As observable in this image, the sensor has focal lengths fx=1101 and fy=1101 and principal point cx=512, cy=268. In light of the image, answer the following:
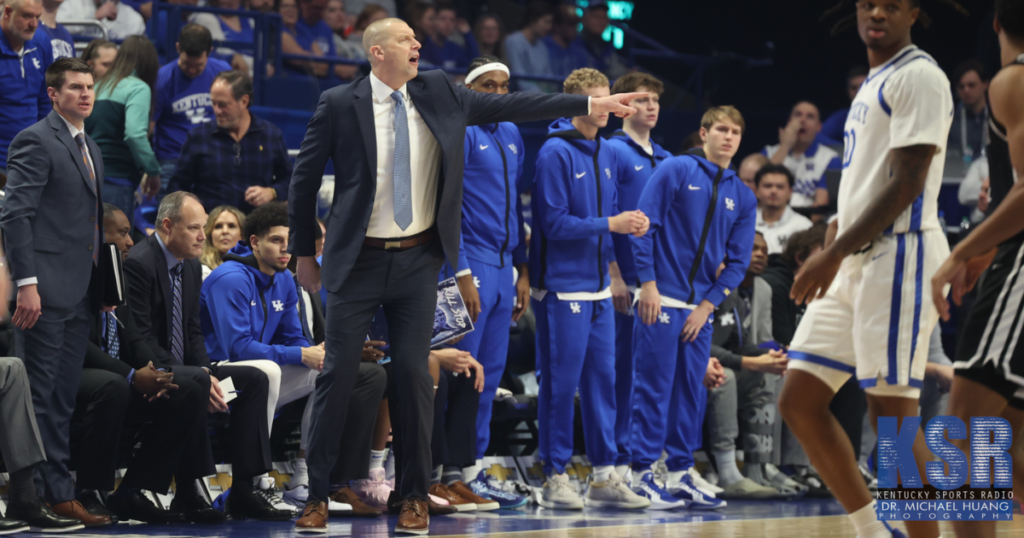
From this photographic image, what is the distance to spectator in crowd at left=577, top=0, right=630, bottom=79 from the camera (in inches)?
495

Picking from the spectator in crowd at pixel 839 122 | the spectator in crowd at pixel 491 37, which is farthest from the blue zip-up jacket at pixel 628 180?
the spectator in crowd at pixel 491 37

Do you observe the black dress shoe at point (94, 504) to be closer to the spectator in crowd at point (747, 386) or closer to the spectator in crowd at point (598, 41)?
the spectator in crowd at point (747, 386)

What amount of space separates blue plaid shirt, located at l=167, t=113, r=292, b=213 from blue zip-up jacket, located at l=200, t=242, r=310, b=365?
0.87 meters

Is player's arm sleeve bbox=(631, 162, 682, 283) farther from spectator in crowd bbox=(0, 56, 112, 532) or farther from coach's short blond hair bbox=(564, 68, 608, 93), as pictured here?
spectator in crowd bbox=(0, 56, 112, 532)

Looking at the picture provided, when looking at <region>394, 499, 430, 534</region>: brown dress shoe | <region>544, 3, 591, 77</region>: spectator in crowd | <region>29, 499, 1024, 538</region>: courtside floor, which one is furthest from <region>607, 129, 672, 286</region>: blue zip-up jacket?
<region>544, 3, 591, 77</region>: spectator in crowd

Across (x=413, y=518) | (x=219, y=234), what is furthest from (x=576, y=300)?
(x=219, y=234)

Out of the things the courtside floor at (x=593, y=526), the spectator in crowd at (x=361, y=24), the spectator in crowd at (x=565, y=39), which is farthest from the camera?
the spectator in crowd at (x=565, y=39)

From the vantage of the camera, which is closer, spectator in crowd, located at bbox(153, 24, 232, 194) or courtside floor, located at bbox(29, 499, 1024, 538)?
courtside floor, located at bbox(29, 499, 1024, 538)

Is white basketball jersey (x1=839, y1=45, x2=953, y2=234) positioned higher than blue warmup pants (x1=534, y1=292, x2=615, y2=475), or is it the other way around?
white basketball jersey (x1=839, y1=45, x2=953, y2=234)

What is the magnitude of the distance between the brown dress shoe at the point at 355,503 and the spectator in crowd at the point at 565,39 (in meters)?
7.50

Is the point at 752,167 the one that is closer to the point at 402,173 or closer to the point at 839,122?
the point at 839,122

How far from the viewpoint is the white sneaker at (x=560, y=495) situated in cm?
590

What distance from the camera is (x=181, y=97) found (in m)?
7.43

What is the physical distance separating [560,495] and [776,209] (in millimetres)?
3403
